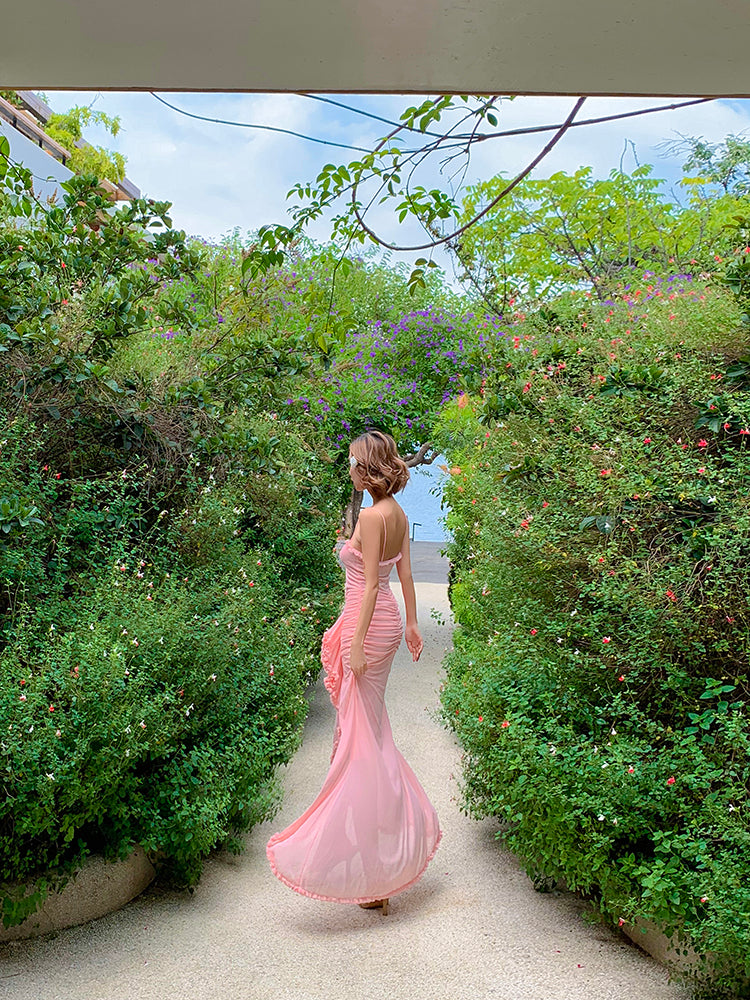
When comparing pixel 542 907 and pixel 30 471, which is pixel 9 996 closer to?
pixel 542 907

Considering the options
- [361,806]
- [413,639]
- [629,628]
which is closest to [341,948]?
[361,806]

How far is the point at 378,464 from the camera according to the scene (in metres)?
3.88

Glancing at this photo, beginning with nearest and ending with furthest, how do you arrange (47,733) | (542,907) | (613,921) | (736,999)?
(736,999) → (47,733) → (613,921) → (542,907)

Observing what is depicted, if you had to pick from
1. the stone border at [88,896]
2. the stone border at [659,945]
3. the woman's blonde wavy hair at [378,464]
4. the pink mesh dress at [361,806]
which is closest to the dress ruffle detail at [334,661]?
the pink mesh dress at [361,806]

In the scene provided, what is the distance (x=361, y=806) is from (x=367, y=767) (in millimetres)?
160

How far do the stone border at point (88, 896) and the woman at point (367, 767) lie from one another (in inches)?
25.3

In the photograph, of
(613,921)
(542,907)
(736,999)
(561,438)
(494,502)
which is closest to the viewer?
(736,999)

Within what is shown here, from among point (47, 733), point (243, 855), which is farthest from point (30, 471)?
point (243, 855)

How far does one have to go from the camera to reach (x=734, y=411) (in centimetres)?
372

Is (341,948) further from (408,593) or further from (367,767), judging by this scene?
(408,593)

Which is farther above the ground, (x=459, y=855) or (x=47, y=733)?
(x=47, y=733)

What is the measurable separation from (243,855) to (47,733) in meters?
1.66

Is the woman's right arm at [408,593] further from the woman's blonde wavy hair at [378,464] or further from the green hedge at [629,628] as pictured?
the green hedge at [629,628]

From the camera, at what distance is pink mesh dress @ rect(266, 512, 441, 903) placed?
146 inches
